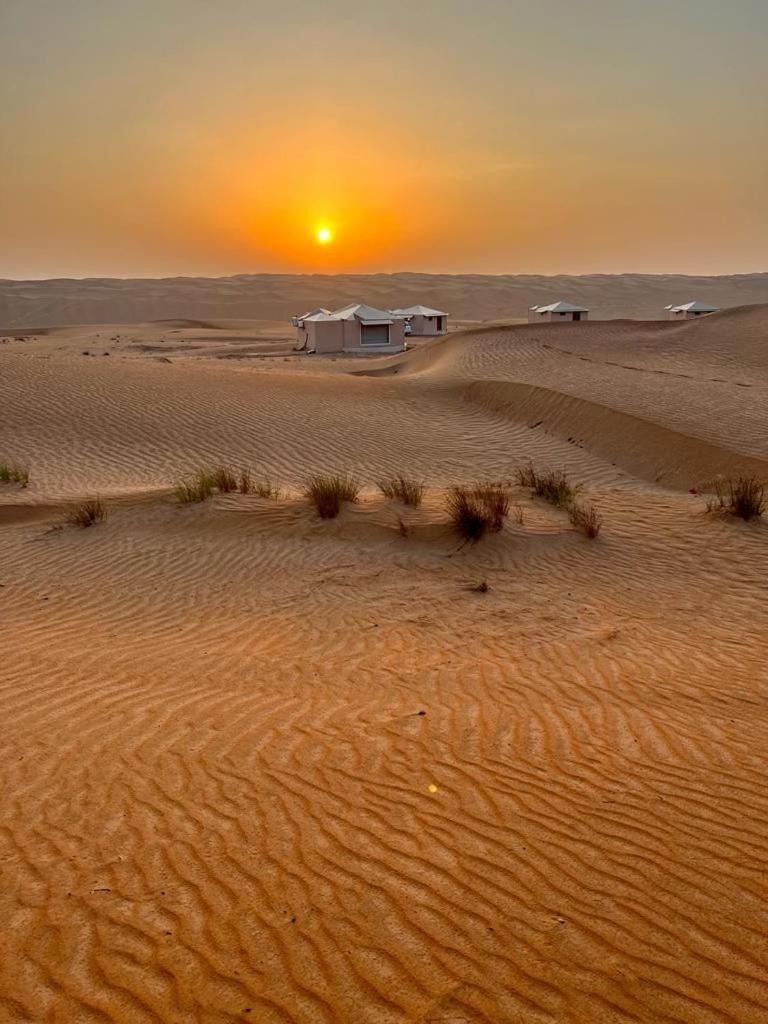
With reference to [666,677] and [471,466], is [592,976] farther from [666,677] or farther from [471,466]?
[471,466]

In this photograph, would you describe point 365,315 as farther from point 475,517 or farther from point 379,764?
point 379,764

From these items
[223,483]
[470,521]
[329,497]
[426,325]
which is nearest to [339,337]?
[426,325]

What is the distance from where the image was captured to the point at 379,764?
4570 millimetres

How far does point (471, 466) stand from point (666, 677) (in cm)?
911

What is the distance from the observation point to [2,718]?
5215mm

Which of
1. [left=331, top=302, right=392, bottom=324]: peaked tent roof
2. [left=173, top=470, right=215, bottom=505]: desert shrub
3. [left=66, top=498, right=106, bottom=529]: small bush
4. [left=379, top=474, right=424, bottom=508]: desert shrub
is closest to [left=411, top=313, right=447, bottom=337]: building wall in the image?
[left=331, top=302, right=392, bottom=324]: peaked tent roof

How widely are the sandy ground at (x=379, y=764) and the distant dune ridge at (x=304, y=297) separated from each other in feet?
208

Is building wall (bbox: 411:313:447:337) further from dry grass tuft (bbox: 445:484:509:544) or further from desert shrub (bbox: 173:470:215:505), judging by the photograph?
dry grass tuft (bbox: 445:484:509:544)

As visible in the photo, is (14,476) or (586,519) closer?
(586,519)

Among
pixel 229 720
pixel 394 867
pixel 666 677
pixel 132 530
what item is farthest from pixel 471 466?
pixel 394 867

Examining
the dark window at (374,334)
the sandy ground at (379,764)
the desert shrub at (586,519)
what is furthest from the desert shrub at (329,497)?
the dark window at (374,334)

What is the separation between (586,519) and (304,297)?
8700 centimetres

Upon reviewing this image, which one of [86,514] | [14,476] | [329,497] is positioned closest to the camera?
[329,497]

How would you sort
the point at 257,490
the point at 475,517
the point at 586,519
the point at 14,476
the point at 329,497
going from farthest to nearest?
the point at 14,476 → the point at 257,490 → the point at 329,497 → the point at 586,519 → the point at 475,517
